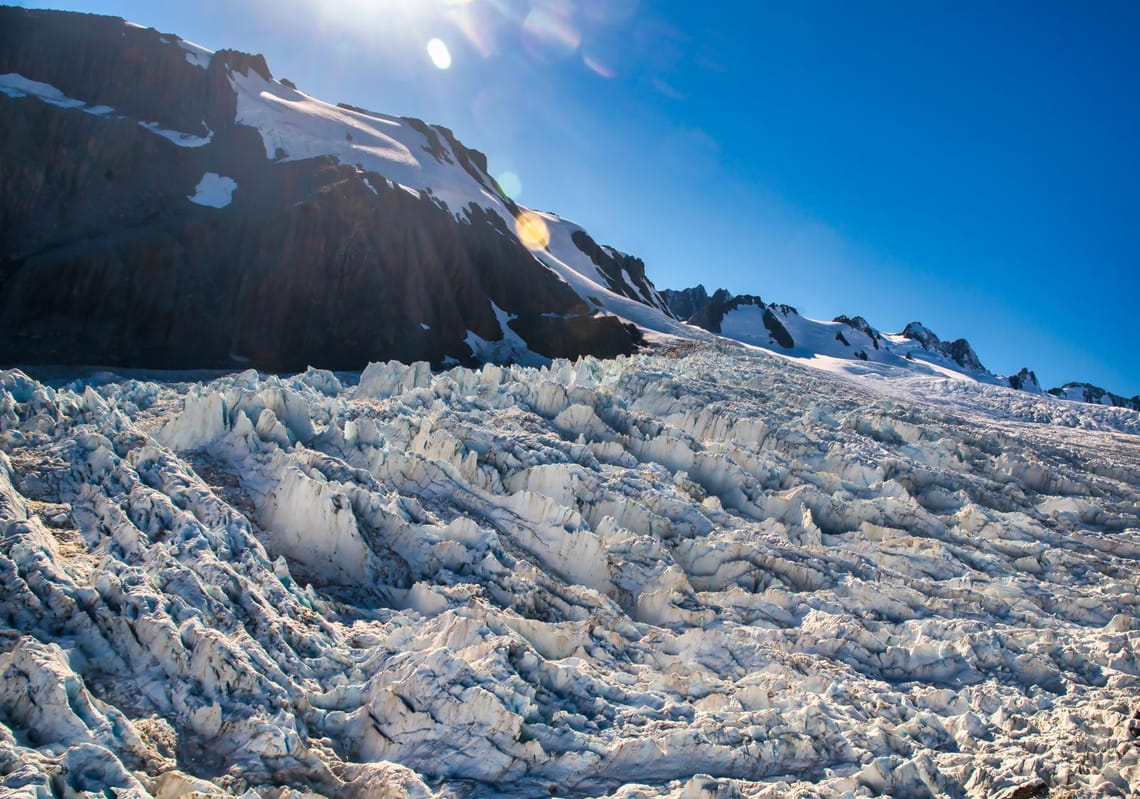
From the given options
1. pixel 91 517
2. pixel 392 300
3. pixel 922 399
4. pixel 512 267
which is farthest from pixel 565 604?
pixel 512 267

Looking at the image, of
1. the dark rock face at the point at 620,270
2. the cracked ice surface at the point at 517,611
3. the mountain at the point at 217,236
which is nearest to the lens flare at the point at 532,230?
the dark rock face at the point at 620,270

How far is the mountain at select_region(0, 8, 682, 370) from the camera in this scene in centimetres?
4419

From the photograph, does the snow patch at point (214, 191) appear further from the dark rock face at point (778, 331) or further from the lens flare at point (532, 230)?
the dark rock face at point (778, 331)

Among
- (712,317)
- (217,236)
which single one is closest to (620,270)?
(712,317)

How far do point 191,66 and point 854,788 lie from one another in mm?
66629

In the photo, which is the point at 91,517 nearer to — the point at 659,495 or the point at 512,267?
the point at 659,495

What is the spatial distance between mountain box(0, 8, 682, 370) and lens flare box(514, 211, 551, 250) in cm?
1180

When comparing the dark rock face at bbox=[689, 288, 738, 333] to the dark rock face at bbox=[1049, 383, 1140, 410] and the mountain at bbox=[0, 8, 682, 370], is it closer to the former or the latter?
the mountain at bbox=[0, 8, 682, 370]

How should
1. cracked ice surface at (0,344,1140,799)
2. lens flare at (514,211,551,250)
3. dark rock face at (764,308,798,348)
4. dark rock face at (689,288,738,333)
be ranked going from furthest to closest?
dark rock face at (689,288,738,333) < dark rock face at (764,308,798,348) < lens flare at (514,211,551,250) < cracked ice surface at (0,344,1140,799)

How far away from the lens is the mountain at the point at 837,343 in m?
77.5

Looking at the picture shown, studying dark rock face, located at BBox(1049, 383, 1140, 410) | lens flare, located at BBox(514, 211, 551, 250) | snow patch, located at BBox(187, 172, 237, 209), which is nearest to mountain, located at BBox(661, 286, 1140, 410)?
dark rock face, located at BBox(1049, 383, 1140, 410)

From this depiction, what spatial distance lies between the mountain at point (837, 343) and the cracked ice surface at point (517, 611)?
5545cm

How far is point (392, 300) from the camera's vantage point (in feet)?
168

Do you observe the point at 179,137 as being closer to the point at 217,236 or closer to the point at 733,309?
the point at 217,236
